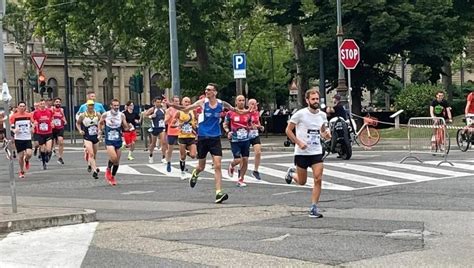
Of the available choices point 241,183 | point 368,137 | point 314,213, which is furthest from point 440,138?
point 314,213

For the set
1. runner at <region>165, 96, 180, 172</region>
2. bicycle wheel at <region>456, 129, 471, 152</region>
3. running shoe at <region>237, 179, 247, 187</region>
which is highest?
runner at <region>165, 96, 180, 172</region>

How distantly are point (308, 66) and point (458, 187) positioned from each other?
2406cm

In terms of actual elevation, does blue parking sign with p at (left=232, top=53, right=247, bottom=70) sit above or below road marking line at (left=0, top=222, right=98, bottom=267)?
above

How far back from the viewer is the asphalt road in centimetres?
905

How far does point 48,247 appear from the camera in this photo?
10.1 m

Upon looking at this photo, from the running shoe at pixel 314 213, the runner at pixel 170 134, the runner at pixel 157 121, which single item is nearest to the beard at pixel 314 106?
the running shoe at pixel 314 213

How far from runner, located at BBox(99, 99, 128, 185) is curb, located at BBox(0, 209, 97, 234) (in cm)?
559

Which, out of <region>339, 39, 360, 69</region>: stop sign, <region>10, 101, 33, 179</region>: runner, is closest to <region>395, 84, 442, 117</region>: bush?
<region>339, 39, 360, 69</region>: stop sign

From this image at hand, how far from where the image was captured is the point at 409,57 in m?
37.0

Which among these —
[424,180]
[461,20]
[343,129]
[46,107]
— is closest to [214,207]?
[424,180]

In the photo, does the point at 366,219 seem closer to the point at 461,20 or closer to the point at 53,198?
the point at 53,198

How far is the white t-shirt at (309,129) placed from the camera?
12.2 metres

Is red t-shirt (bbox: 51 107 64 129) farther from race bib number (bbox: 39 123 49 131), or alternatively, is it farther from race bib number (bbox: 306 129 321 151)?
race bib number (bbox: 306 129 321 151)

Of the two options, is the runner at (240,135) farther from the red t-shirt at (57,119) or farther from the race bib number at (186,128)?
the red t-shirt at (57,119)
